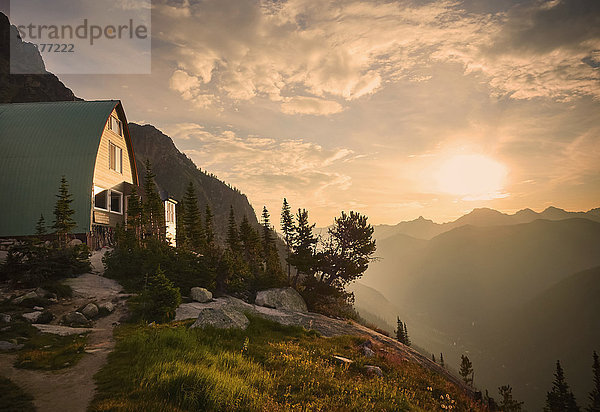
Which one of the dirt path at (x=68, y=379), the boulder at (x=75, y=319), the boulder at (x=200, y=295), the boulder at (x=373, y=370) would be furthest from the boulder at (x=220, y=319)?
the boulder at (x=200, y=295)

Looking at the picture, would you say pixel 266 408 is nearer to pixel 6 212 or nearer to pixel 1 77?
pixel 6 212

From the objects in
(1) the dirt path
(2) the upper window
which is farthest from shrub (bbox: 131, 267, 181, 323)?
(2) the upper window

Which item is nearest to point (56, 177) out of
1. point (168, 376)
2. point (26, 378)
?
point (26, 378)

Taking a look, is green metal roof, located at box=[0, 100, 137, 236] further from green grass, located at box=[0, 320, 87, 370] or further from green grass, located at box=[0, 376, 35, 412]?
green grass, located at box=[0, 376, 35, 412]

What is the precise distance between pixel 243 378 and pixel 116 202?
3461 centimetres

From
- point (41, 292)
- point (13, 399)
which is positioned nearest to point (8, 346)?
point (13, 399)

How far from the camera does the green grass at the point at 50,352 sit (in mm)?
8898

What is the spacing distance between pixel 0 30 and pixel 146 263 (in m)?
93.3

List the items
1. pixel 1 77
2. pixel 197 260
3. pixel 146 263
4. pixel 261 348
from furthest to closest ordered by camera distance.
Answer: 1. pixel 1 77
2. pixel 197 260
3. pixel 146 263
4. pixel 261 348

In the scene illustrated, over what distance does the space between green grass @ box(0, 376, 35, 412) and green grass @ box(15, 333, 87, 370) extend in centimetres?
144

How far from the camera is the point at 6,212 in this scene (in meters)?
28.8

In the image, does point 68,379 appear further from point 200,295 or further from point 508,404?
point 508,404

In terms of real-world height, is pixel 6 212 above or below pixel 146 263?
above

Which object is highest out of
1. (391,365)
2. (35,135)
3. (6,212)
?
(35,135)
